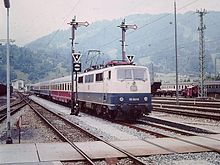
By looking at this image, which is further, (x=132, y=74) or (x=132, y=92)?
(x=132, y=74)

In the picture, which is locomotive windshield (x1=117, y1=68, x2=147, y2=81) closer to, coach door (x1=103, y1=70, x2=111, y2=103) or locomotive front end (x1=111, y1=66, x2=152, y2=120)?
locomotive front end (x1=111, y1=66, x2=152, y2=120)

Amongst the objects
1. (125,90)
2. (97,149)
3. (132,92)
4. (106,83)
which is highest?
(106,83)

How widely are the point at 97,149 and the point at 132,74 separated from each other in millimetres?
9312

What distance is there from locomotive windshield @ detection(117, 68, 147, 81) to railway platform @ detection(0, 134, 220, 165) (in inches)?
281

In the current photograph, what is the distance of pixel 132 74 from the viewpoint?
67.9 feet

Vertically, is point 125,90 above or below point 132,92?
above

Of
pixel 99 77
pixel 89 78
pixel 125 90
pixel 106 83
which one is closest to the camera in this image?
pixel 125 90

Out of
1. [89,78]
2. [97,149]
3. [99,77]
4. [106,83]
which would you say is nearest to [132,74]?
[106,83]

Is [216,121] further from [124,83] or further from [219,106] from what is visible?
[219,106]

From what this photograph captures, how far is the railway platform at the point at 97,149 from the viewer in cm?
1047

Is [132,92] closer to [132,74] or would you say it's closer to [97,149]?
[132,74]

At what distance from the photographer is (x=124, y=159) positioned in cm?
1039

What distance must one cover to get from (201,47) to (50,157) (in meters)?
41.8

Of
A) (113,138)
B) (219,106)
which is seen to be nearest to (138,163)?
(113,138)
